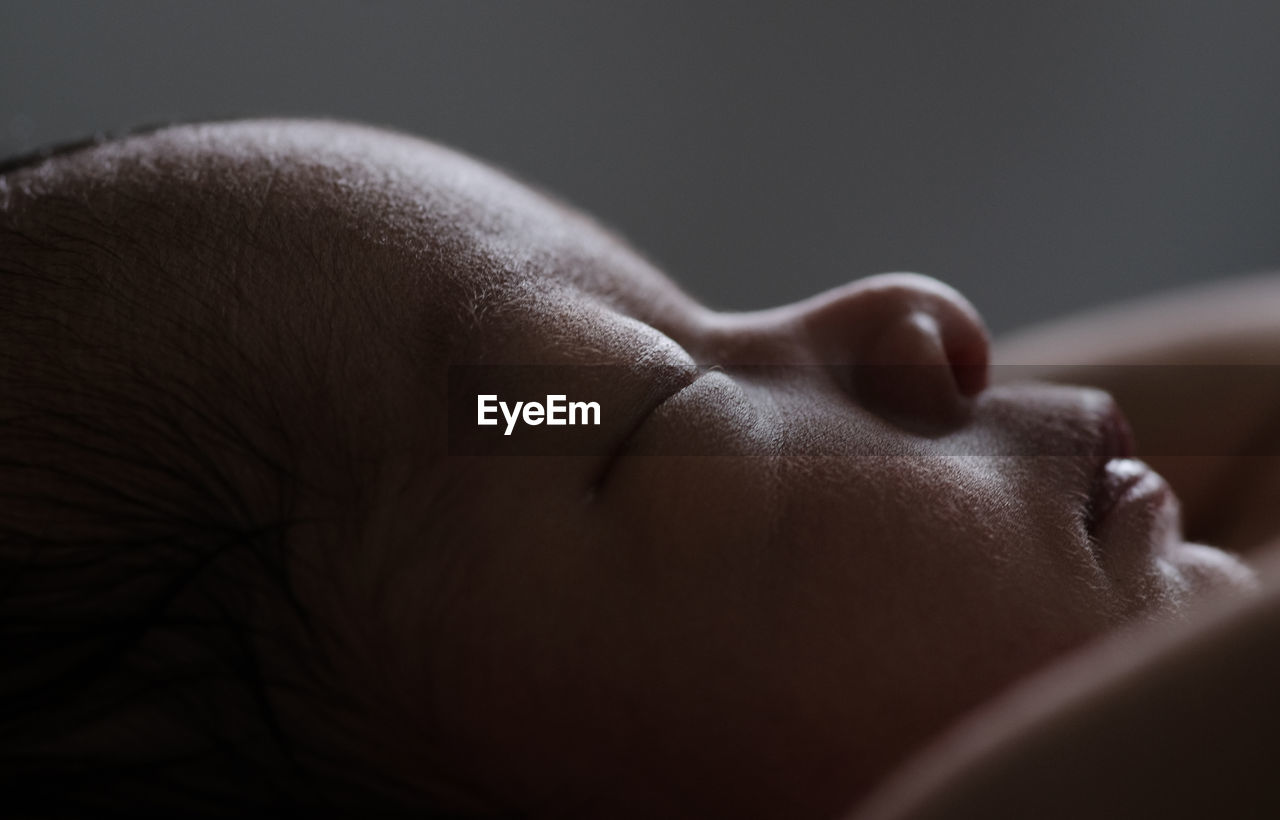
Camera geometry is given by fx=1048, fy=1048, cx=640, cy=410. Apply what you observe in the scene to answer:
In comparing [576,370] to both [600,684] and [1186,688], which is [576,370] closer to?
→ [600,684]

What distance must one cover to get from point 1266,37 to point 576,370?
136 cm

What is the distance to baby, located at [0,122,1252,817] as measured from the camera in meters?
0.50

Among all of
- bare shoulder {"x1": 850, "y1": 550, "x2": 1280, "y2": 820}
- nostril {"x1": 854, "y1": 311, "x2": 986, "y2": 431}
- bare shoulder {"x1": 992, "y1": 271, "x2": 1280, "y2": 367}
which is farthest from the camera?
bare shoulder {"x1": 992, "y1": 271, "x2": 1280, "y2": 367}

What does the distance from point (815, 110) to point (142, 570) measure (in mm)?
1226

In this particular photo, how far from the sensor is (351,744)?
528 mm

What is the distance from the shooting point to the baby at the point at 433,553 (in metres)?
0.50

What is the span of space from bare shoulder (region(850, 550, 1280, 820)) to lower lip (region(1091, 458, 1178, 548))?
0.63 feet

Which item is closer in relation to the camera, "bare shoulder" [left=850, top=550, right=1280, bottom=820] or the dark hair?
"bare shoulder" [left=850, top=550, right=1280, bottom=820]

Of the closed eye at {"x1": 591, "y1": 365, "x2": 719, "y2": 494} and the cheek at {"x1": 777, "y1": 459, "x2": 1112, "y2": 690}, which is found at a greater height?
the closed eye at {"x1": 591, "y1": 365, "x2": 719, "y2": 494}

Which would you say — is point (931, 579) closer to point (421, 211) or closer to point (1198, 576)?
point (1198, 576)

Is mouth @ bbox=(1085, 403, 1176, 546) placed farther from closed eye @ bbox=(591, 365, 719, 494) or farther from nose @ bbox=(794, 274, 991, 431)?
closed eye @ bbox=(591, 365, 719, 494)

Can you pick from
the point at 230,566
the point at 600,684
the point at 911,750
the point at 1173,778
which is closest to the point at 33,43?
the point at 230,566

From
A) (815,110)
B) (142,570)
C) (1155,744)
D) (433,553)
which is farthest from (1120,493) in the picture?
(815,110)

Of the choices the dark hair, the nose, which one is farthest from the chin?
the dark hair
